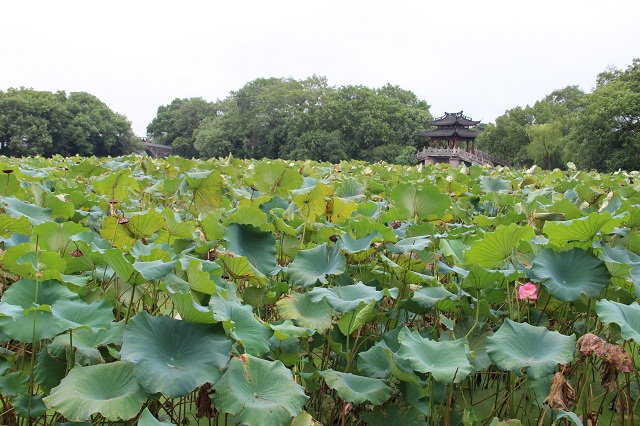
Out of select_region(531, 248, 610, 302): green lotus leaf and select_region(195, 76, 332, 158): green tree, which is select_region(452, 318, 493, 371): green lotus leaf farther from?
select_region(195, 76, 332, 158): green tree

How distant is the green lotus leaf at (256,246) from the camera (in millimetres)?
1033

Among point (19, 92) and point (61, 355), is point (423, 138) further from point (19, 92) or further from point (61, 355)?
point (61, 355)

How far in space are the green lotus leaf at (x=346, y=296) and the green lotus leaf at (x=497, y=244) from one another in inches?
9.0

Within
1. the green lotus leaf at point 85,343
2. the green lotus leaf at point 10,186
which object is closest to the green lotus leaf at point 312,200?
the green lotus leaf at point 85,343

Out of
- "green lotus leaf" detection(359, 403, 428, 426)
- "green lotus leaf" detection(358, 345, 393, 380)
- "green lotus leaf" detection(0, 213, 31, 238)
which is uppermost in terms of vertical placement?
"green lotus leaf" detection(0, 213, 31, 238)

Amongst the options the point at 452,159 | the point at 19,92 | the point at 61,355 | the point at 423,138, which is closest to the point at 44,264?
the point at 61,355

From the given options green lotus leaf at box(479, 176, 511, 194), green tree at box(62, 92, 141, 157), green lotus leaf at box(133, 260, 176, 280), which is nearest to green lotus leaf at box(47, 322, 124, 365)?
green lotus leaf at box(133, 260, 176, 280)

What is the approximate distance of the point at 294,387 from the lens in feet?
2.22

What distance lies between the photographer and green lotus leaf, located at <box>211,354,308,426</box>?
631mm

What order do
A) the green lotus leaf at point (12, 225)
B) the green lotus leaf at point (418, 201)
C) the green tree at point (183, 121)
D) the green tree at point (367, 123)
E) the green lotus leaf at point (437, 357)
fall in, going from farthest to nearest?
the green tree at point (183, 121), the green tree at point (367, 123), the green lotus leaf at point (418, 201), the green lotus leaf at point (12, 225), the green lotus leaf at point (437, 357)

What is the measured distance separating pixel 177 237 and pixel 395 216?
1.90 feet

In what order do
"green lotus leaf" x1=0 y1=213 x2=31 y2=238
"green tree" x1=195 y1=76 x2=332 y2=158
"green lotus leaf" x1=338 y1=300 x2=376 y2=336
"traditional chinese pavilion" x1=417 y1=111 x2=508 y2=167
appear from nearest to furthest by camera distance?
"green lotus leaf" x1=338 y1=300 x2=376 y2=336 → "green lotus leaf" x1=0 y1=213 x2=31 y2=238 → "traditional chinese pavilion" x1=417 y1=111 x2=508 y2=167 → "green tree" x1=195 y1=76 x2=332 y2=158

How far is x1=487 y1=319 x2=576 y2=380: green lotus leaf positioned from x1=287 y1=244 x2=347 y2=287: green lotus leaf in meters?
0.29

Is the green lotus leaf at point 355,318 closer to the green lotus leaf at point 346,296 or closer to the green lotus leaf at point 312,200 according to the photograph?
the green lotus leaf at point 346,296
